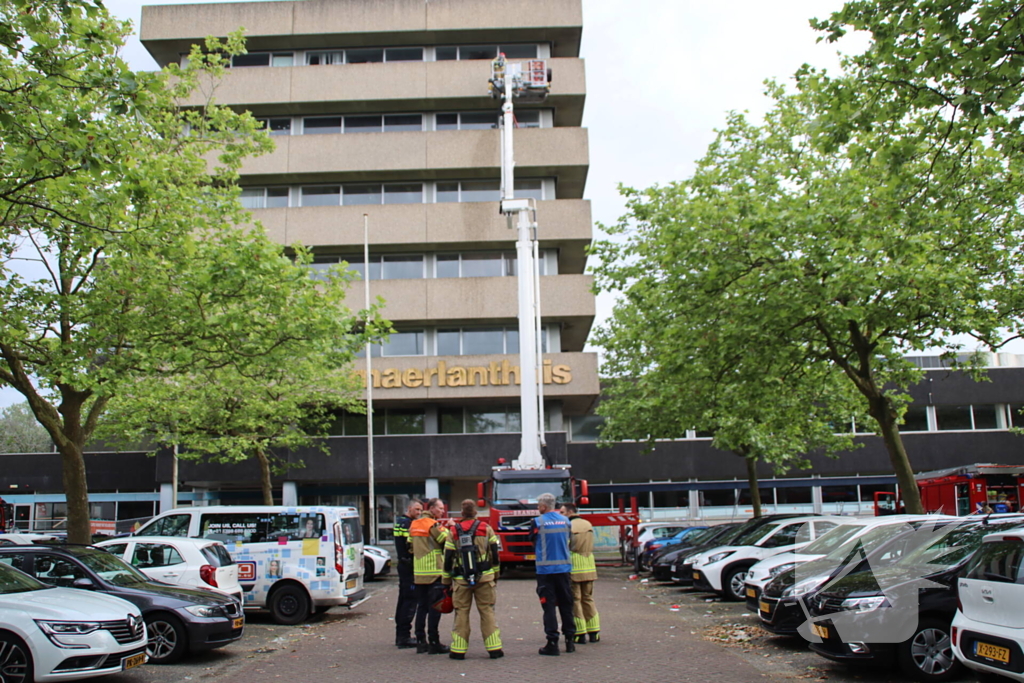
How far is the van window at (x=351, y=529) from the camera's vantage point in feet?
48.9

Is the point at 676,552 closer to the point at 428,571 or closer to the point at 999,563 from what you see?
the point at 428,571

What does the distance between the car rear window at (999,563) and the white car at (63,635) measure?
7.69 m

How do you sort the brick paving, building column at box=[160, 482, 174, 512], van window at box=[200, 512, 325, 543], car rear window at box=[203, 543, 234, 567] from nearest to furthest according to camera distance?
the brick paving
car rear window at box=[203, 543, 234, 567]
van window at box=[200, 512, 325, 543]
building column at box=[160, 482, 174, 512]

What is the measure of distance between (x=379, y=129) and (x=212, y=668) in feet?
103

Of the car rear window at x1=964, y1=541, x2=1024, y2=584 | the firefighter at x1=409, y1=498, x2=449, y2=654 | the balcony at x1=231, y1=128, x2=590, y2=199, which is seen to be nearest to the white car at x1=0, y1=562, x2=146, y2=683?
the firefighter at x1=409, y1=498, x2=449, y2=654

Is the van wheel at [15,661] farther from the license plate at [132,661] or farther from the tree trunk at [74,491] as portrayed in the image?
the tree trunk at [74,491]

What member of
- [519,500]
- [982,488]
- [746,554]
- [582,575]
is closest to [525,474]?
[519,500]

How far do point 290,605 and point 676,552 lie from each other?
10676 millimetres

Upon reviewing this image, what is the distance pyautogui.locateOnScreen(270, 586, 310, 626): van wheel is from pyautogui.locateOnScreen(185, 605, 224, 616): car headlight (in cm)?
340

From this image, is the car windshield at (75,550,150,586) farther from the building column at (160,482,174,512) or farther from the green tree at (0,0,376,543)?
the building column at (160,482,174,512)

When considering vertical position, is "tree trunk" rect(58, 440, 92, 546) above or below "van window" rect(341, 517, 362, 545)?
above

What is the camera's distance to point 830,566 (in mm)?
11047

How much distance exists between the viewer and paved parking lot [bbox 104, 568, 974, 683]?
933 cm

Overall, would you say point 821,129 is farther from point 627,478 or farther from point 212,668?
point 627,478
